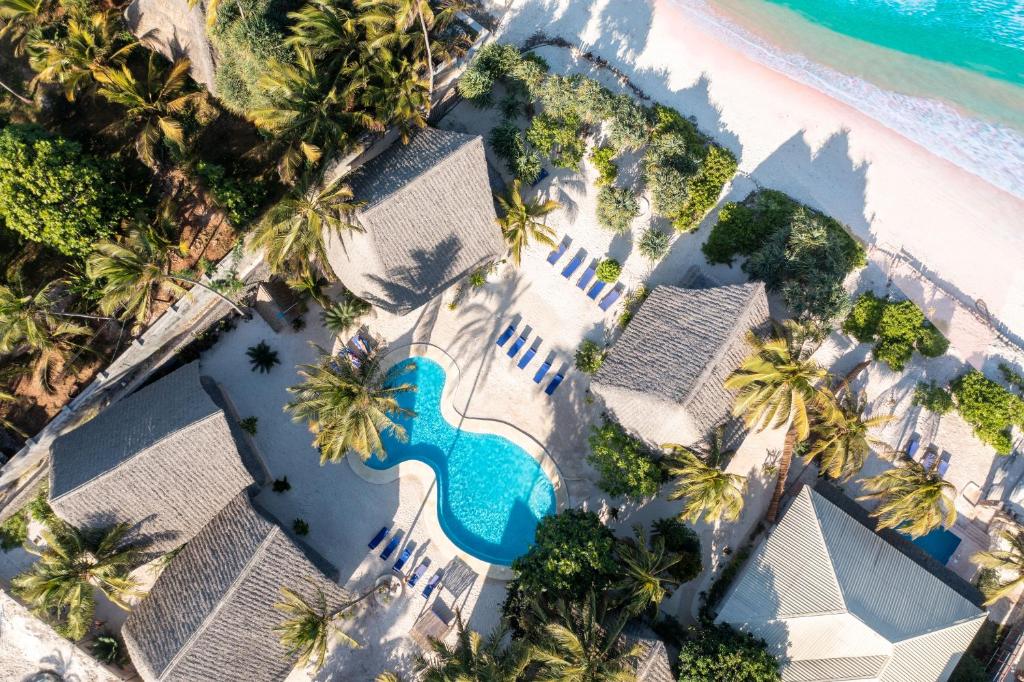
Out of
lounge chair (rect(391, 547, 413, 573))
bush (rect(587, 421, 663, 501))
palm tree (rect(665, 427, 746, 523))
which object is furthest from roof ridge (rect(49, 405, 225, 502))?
palm tree (rect(665, 427, 746, 523))

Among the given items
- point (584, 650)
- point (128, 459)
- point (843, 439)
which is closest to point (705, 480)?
point (843, 439)

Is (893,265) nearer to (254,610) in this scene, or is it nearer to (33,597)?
(254,610)

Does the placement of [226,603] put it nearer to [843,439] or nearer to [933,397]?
[843,439]

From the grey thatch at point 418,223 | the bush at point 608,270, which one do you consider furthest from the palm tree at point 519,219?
the bush at point 608,270

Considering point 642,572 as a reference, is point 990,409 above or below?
above

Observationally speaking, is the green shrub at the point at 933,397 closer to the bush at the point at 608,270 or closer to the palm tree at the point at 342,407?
the bush at the point at 608,270

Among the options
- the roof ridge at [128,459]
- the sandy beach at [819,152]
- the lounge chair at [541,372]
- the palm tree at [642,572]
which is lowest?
the roof ridge at [128,459]
